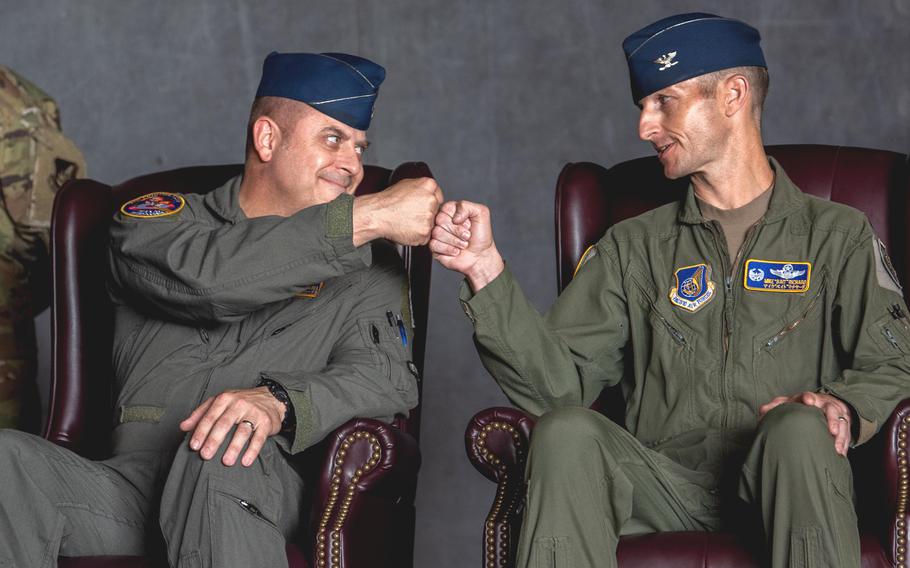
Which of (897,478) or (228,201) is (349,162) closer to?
(228,201)

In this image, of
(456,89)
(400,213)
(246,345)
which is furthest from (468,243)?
(456,89)

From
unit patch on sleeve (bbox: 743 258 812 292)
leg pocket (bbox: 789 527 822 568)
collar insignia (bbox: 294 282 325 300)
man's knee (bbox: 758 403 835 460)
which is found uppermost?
→ unit patch on sleeve (bbox: 743 258 812 292)

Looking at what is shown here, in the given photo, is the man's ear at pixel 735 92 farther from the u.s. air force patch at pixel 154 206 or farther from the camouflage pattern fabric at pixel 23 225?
the camouflage pattern fabric at pixel 23 225

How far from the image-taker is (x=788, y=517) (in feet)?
7.02

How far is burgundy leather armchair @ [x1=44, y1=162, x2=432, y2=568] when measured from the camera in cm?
244

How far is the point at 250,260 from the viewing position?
2590mm

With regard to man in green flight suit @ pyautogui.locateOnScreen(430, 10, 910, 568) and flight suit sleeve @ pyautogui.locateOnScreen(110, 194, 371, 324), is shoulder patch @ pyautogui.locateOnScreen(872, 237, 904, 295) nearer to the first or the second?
man in green flight suit @ pyautogui.locateOnScreen(430, 10, 910, 568)

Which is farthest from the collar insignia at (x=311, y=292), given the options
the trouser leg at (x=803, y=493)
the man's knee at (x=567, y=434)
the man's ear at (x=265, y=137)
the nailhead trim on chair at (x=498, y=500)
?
the trouser leg at (x=803, y=493)

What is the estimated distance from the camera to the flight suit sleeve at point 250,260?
8.45 ft

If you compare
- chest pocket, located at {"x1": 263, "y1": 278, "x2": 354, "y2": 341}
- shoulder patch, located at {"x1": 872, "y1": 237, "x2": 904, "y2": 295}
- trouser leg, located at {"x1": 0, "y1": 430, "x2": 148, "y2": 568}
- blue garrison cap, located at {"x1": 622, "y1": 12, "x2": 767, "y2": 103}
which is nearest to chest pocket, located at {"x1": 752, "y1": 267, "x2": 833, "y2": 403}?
shoulder patch, located at {"x1": 872, "y1": 237, "x2": 904, "y2": 295}

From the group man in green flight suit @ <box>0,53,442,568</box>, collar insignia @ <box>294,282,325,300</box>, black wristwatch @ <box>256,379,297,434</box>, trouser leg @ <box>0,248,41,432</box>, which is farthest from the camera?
trouser leg @ <box>0,248,41,432</box>

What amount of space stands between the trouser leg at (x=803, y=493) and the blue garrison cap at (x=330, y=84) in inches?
50.6

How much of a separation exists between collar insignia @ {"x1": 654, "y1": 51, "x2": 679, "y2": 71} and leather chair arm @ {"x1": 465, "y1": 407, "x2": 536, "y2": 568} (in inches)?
34.5

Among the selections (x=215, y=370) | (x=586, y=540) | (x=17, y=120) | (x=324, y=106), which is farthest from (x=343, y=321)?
(x=17, y=120)
